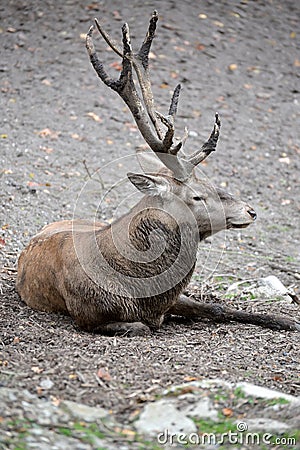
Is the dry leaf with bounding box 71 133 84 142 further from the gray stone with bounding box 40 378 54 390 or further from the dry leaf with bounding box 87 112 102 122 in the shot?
the gray stone with bounding box 40 378 54 390

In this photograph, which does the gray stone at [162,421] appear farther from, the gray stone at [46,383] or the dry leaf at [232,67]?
the dry leaf at [232,67]

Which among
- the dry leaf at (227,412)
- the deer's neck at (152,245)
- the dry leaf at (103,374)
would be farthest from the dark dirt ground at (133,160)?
the deer's neck at (152,245)

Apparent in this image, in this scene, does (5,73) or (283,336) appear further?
(5,73)

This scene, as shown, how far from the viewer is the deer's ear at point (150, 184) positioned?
217 inches

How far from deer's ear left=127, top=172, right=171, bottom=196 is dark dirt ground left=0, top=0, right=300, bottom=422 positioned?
108 centimetres

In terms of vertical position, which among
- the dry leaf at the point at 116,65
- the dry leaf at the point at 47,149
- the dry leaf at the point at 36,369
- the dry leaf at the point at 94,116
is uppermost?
the dry leaf at the point at 36,369

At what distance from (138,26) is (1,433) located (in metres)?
10.7

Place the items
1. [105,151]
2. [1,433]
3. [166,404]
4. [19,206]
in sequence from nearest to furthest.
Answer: [1,433] < [166,404] < [19,206] < [105,151]

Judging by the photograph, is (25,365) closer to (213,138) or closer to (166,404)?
(166,404)

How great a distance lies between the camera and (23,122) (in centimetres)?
1113

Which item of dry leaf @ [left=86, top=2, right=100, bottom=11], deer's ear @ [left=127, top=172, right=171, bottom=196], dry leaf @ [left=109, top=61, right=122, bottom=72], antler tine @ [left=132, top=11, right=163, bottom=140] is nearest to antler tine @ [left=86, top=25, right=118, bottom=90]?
antler tine @ [left=132, top=11, right=163, bottom=140]

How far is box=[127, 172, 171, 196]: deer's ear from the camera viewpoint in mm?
5504

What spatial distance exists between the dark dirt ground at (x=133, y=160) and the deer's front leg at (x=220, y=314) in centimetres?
9

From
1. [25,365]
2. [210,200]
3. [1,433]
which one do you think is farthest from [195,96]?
[1,433]
